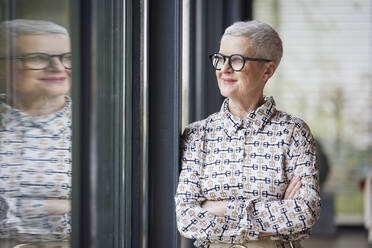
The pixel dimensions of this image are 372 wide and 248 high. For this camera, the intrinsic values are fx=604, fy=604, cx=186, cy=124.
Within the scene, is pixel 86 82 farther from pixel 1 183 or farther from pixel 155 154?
pixel 155 154

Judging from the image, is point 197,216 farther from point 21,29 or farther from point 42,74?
point 21,29

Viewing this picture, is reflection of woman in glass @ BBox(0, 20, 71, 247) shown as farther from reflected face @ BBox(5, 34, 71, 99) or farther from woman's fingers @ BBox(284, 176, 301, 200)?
woman's fingers @ BBox(284, 176, 301, 200)

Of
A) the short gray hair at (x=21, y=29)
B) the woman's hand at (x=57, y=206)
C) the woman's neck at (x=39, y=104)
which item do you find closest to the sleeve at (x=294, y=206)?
the woman's hand at (x=57, y=206)

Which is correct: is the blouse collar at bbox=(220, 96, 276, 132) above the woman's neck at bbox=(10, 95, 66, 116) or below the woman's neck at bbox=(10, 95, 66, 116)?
below

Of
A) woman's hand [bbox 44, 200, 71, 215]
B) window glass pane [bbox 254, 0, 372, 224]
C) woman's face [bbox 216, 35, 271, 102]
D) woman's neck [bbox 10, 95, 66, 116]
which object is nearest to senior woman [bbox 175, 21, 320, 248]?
woman's face [bbox 216, 35, 271, 102]

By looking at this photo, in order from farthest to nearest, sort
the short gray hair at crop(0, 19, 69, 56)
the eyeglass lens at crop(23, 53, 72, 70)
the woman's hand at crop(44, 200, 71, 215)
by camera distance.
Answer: the woman's hand at crop(44, 200, 71, 215) → the eyeglass lens at crop(23, 53, 72, 70) → the short gray hair at crop(0, 19, 69, 56)

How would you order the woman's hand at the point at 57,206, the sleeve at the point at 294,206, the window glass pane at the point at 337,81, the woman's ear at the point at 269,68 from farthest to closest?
the window glass pane at the point at 337,81, the woman's ear at the point at 269,68, the sleeve at the point at 294,206, the woman's hand at the point at 57,206

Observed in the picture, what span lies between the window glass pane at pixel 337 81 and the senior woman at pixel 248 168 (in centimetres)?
→ 488

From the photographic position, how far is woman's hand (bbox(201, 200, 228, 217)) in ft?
6.47

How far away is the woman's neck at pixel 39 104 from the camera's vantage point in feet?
3.77

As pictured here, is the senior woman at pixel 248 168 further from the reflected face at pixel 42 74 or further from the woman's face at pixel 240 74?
the reflected face at pixel 42 74

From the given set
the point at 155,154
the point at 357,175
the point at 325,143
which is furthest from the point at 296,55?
the point at 155,154

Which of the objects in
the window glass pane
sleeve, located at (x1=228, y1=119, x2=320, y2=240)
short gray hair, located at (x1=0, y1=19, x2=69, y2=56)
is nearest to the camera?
short gray hair, located at (x1=0, y1=19, x2=69, y2=56)

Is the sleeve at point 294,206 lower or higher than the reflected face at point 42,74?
lower
